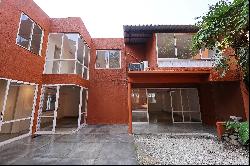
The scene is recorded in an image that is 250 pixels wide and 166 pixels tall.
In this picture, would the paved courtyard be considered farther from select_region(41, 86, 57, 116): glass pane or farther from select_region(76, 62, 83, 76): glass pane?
select_region(76, 62, 83, 76): glass pane

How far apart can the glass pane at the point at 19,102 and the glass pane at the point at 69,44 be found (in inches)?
146

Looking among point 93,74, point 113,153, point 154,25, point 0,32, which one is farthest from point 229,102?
point 0,32

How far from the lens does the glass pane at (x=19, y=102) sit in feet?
29.5

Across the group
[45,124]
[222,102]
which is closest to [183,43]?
[222,102]

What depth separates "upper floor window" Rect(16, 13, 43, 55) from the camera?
27.7 feet

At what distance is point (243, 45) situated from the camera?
23.7 feet

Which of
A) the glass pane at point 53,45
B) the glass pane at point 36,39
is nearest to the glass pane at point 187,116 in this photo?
the glass pane at point 53,45

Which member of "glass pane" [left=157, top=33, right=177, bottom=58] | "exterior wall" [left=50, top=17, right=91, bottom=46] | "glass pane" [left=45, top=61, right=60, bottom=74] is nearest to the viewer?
"glass pane" [left=45, top=61, right=60, bottom=74]

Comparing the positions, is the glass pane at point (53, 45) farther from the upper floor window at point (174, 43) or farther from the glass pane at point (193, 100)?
the glass pane at point (193, 100)

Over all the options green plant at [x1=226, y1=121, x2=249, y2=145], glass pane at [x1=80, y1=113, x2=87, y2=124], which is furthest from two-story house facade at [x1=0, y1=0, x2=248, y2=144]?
green plant at [x1=226, y1=121, x2=249, y2=145]

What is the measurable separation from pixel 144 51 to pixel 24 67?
8.89m

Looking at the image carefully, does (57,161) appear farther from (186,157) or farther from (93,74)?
(93,74)

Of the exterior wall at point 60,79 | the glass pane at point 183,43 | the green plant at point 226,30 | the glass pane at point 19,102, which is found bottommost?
the glass pane at point 19,102

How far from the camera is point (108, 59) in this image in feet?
44.1
